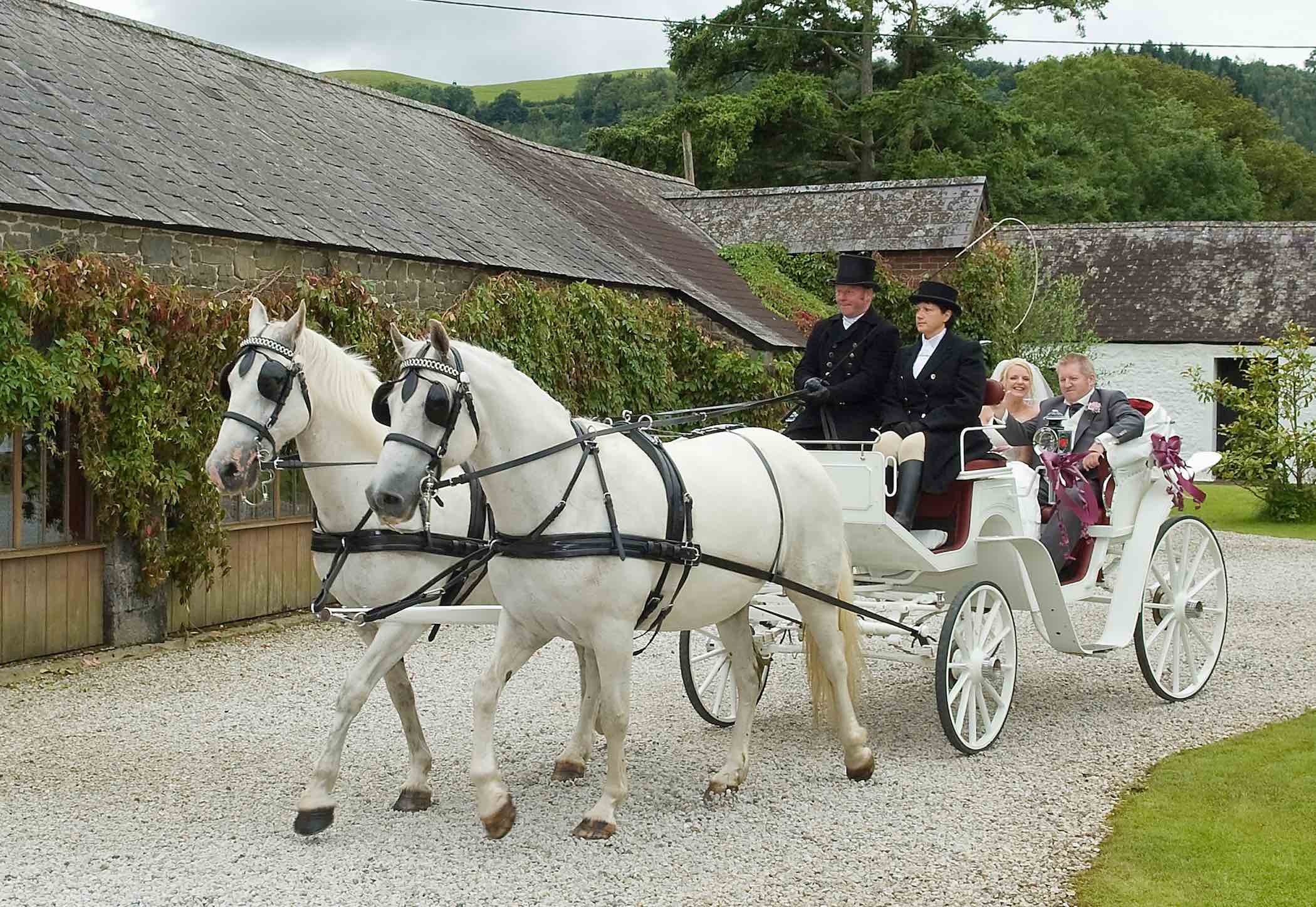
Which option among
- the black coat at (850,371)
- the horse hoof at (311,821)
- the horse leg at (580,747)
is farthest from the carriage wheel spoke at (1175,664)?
the horse hoof at (311,821)

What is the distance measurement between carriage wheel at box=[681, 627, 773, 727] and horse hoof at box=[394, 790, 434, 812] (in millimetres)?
1708

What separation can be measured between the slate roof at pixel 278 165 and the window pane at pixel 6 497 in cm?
172

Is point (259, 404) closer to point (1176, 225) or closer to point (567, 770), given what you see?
point (567, 770)

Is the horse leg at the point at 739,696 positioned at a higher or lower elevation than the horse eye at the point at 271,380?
lower

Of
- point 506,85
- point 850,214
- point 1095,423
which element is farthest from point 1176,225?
point 506,85

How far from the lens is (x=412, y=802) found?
537 centimetres

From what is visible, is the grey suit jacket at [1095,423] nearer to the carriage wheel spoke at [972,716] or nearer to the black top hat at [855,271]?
the black top hat at [855,271]

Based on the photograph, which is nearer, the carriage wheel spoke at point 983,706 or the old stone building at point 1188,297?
the carriage wheel spoke at point 983,706

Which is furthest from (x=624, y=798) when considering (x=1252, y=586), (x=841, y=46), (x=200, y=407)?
(x=841, y=46)

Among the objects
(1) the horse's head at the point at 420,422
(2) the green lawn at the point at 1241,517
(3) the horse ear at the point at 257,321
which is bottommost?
(2) the green lawn at the point at 1241,517

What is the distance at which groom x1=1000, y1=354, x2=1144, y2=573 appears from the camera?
7258 millimetres

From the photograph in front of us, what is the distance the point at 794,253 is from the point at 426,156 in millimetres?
7024

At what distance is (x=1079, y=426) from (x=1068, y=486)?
62cm

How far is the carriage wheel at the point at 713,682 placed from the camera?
6.77 m
